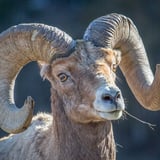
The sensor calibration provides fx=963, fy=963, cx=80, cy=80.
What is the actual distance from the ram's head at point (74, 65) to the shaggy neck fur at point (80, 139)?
0.11 m

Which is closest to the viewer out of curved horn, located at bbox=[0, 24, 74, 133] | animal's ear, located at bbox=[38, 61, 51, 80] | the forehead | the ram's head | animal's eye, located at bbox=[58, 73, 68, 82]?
the ram's head

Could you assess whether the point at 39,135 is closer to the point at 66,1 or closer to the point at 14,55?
the point at 14,55

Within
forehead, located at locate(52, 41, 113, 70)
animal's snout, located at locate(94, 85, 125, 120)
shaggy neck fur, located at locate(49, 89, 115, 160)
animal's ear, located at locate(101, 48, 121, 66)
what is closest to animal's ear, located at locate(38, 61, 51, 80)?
forehead, located at locate(52, 41, 113, 70)

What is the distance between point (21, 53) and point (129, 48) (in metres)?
1.29

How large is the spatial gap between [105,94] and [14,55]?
144 cm

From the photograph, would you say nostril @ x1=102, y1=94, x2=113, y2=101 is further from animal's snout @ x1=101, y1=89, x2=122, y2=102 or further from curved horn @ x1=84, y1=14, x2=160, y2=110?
curved horn @ x1=84, y1=14, x2=160, y2=110

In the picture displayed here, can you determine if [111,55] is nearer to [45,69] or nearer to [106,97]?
[45,69]

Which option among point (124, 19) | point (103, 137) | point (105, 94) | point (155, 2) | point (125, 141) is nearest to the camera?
point (105, 94)

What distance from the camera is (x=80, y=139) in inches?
394

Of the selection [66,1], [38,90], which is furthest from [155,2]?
[38,90]

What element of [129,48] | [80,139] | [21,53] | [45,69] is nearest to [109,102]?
[80,139]

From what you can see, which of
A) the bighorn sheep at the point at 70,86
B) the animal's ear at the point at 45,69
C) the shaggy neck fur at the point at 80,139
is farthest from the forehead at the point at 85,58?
the shaggy neck fur at the point at 80,139

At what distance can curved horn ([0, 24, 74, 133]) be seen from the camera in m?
10.1

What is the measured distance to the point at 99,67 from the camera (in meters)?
9.79
